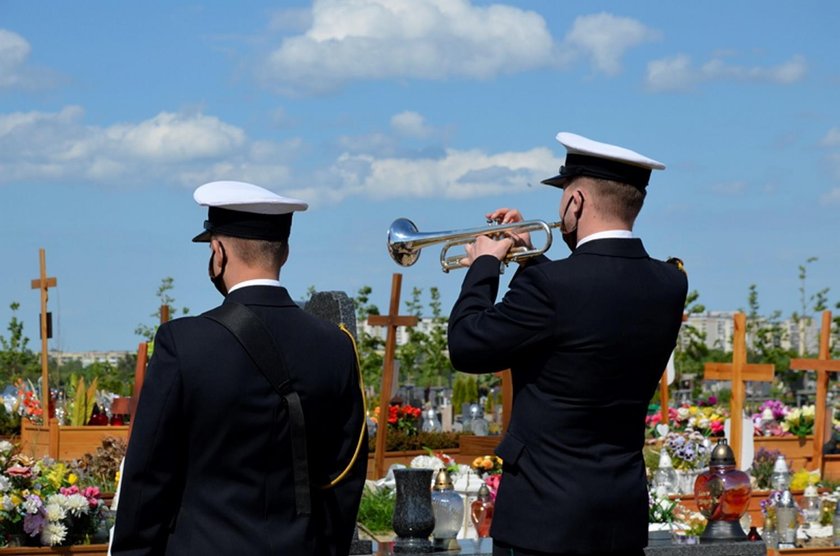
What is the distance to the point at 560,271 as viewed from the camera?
3.93m

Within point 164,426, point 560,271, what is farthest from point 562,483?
point 164,426

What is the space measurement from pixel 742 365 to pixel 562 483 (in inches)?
288

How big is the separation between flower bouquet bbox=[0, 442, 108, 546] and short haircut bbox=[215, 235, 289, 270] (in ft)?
14.4

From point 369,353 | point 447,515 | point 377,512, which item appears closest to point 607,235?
point 447,515

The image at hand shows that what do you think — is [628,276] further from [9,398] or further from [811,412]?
[9,398]

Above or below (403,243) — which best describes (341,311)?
below

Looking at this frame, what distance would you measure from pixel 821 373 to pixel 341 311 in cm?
813

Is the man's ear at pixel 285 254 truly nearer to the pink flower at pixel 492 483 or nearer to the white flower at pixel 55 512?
the white flower at pixel 55 512

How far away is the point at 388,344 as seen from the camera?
11.6 m

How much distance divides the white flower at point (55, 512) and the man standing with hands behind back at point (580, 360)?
412 centimetres

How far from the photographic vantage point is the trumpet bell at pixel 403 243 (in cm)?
527

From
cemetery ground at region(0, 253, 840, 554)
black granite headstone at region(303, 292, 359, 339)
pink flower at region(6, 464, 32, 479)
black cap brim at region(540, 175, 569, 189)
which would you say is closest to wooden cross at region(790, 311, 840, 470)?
cemetery ground at region(0, 253, 840, 554)

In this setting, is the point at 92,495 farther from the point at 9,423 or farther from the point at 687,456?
the point at 9,423

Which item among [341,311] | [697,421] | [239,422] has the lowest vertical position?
[697,421]
